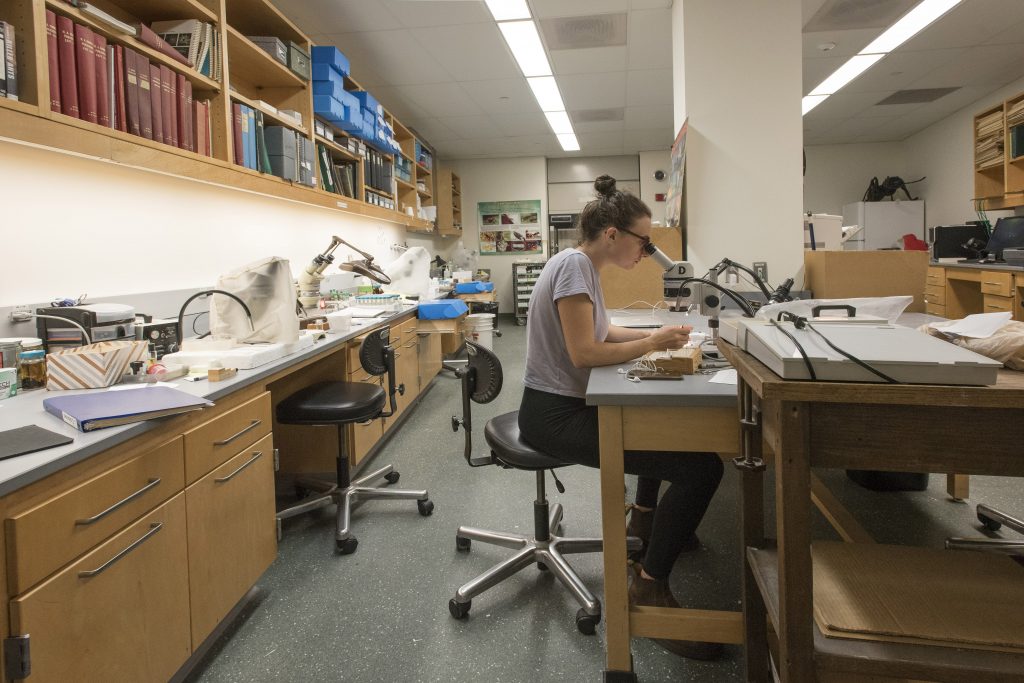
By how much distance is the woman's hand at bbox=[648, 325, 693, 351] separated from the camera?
166 centimetres

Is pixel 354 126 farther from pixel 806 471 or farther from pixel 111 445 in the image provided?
pixel 806 471

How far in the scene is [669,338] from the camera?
5.45ft

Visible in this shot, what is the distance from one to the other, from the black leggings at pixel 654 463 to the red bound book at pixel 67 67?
5.34ft

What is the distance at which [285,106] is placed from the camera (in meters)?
3.42

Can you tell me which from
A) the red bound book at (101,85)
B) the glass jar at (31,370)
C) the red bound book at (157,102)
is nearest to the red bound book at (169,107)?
the red bound book at (157,102)

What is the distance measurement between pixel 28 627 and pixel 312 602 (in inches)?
38.6

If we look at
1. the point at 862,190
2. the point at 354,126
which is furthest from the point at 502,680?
the point at 862,190

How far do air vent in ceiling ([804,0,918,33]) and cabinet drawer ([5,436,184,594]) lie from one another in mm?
4452

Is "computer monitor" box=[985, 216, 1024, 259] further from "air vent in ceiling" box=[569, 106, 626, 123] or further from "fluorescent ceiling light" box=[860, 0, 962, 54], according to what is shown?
"air vent in ceiling" box=[569, 106, 626, 123]

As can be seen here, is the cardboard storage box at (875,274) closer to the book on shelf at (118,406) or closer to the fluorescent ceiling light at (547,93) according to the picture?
the book on shelf at (118,406)

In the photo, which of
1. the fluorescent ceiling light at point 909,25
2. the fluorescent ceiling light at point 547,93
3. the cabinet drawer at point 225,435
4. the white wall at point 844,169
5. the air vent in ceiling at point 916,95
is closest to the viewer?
the cabinet drawer at point 225,435

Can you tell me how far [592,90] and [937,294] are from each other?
3914 mm

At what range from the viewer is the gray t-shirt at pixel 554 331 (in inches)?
65.1

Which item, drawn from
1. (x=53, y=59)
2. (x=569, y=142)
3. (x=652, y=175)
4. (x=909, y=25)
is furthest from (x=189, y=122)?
(x=652, y=175)
